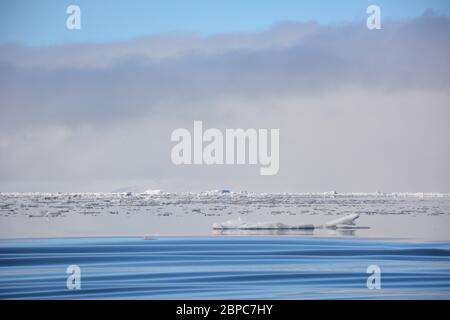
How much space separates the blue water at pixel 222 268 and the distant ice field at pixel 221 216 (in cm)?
34

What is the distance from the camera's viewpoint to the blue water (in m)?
9.11

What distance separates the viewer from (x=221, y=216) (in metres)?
12.3

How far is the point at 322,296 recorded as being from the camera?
897 cm

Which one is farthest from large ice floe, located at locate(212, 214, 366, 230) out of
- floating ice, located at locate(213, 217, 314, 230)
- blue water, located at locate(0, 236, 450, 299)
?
blue water, located at locate(0, 236, 450, 299)

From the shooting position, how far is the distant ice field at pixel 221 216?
11367 millimetres

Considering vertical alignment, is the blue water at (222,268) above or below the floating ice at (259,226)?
below

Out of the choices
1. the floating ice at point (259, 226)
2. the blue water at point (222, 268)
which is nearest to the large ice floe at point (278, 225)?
the floating ice at point (259, 226)

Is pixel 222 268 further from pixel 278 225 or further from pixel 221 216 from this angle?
pixel 221 216

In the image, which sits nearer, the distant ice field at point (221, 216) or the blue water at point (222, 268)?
the blue water at point (222, 268)

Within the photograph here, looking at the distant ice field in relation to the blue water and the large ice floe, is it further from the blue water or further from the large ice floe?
the blue water

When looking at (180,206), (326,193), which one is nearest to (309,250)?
(326,193)

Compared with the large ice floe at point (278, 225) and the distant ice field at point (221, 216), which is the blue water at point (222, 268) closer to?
the large ice floe at point (278, 225)

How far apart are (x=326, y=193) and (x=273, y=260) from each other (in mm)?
1240

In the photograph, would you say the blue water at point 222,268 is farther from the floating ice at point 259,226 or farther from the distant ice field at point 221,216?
the distant ice field at point 221,216
